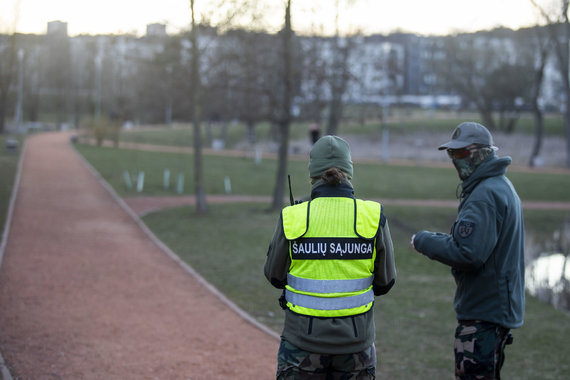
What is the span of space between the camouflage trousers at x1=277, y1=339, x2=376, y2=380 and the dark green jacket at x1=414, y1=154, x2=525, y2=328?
2.80ft

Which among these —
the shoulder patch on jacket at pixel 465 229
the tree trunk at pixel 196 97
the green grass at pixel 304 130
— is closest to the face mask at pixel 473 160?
the shoulder patch on jacket at pixel 465 229

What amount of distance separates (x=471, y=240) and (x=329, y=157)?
0.99 metres

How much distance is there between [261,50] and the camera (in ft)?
59.4

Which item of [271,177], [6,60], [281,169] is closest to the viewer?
[281,169]

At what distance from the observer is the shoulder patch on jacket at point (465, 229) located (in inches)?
145

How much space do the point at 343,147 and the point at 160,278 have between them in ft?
24.4

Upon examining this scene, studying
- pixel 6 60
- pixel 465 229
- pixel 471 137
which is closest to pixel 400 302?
pixel 471 137

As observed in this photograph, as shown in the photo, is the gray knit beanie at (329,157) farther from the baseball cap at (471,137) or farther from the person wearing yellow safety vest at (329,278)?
the baseball cap at (471,137)

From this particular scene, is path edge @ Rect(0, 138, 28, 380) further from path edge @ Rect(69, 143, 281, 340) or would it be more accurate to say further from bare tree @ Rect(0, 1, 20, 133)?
bare tree @ Rect(0, 1, 20, 133)

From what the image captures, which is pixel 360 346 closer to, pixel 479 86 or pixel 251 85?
pixel 251 85

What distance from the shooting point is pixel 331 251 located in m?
3.21

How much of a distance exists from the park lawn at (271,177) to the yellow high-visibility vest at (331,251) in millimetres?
19787

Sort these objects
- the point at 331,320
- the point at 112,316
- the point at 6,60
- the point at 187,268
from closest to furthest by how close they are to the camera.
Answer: the point at 331,320 → the point at 112,316 → the point at 187,268 → the point at 6,60

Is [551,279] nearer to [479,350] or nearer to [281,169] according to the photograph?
[281,169]
